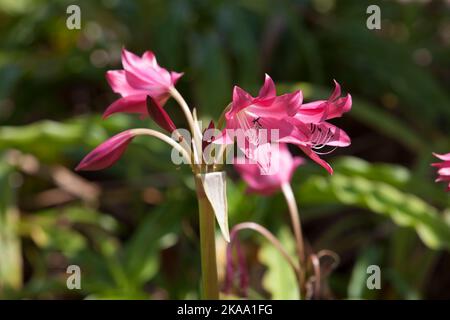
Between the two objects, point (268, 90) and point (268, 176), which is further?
point (268, 176)

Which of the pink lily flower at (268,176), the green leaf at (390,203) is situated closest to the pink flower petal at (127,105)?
the pink lily flower at (268,176)

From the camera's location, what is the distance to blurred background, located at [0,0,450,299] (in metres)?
1.60

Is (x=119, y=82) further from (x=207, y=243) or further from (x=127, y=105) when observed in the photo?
(x=207, y=243)

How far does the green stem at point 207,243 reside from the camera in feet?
2.92

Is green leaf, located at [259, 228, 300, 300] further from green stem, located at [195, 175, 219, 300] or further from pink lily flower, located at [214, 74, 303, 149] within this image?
pink lily flower, located at [214, 74, 303, 149]

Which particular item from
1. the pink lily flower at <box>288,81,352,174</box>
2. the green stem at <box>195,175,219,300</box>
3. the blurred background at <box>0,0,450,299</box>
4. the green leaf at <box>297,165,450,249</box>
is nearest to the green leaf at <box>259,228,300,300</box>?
Result: the blurred background at <box>0,0,450,299</box>

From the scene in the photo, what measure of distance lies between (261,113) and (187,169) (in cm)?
93

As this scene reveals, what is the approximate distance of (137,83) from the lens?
93cm

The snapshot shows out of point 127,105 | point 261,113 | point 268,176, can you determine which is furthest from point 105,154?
point 268,176

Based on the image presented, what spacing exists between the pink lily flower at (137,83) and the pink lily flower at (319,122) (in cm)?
19

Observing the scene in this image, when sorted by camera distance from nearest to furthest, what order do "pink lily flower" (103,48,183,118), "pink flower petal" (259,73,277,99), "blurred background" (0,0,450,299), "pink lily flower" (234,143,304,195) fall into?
"pink flower petal" (259,73,277,99)
"pink lily flower" (103,48,183,118)
"pink lily flower" (234,143,304,195)
"blurred background" (0,0,450,299)

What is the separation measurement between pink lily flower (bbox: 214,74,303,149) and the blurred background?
1.71 feet

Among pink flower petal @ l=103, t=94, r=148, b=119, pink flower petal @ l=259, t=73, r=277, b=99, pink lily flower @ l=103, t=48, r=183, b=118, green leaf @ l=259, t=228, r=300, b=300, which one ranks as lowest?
green leaf @ l=259, t=228, r=300, b=300

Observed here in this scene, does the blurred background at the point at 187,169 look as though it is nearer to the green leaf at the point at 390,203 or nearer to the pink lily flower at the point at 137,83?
the green leaf at the point at 390,203
